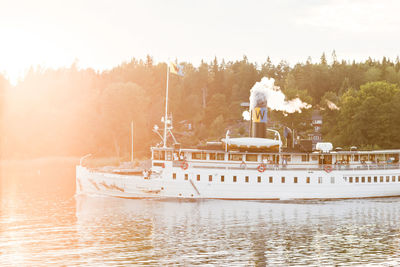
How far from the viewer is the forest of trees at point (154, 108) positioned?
92.9 m

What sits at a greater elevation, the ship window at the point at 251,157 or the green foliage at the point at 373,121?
the green foliage at the point at 373,121

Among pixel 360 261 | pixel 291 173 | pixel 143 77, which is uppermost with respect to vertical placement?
pixel 143 77

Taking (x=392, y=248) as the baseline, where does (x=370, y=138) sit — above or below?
above

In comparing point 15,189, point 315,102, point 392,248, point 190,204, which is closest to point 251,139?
point 190,204

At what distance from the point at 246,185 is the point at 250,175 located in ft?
3.48

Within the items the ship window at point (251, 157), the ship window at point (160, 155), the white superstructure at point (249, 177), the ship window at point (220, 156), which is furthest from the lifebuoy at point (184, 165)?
the ship window at point (251, 157)

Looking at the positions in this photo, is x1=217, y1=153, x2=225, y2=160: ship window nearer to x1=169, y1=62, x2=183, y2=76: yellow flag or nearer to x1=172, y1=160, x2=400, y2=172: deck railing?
x1=172, y1=160, x2=400, y2=172: deck railing

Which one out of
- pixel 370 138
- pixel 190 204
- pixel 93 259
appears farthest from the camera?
pixel 370 138

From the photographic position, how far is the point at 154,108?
129 m

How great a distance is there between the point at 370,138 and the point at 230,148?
157 ft

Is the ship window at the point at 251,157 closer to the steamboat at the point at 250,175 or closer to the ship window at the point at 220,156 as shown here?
the steamboat at the point at 250,175

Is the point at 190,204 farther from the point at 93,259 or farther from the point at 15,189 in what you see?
the point at 15,189

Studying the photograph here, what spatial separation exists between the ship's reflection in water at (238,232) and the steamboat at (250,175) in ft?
4.68

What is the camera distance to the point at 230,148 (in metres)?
52.6
